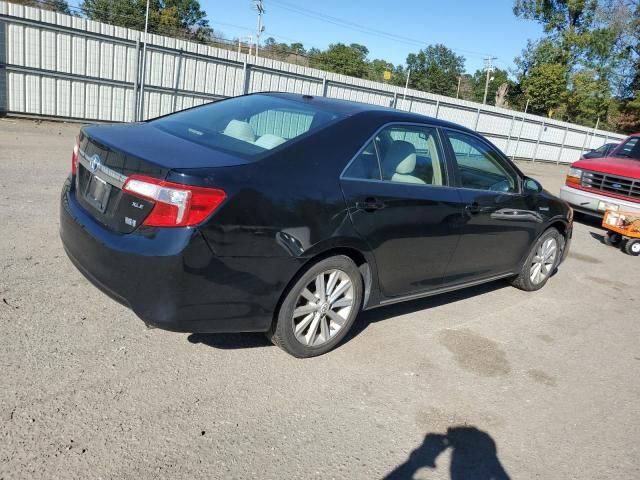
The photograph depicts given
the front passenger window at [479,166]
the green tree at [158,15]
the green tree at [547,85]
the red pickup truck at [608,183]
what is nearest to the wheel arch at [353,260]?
the front passenger window at [479,166]

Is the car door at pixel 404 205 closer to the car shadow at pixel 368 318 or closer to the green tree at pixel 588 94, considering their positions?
the car shadow at pixel 368 318

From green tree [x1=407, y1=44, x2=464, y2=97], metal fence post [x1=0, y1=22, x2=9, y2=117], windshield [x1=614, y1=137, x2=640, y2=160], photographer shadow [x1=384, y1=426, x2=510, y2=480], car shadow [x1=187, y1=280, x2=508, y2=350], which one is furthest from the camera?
green tree [x1=407, y1=44, x2=464, y2=97]

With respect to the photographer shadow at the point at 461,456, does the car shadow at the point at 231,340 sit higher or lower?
higher

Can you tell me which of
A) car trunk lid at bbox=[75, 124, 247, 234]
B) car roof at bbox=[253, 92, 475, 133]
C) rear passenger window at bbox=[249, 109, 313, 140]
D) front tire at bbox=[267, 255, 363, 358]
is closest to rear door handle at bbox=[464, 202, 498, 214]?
car roof at bbox=[253, 92, 475, 133]

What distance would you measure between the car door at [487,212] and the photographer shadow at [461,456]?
164 centimetres

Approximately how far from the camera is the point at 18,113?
1317 centimetres

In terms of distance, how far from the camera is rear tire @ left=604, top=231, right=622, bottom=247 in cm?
888

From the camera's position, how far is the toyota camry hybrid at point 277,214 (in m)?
2.90

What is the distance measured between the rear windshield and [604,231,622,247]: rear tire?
6.89 metres

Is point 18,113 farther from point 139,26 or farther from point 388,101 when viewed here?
point 139,26

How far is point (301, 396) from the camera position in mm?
3262

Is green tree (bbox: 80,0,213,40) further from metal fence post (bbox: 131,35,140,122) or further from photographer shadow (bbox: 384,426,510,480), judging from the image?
photographer shadow (bbox: 384,426,510,480)

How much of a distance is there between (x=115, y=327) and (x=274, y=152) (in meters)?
1.62

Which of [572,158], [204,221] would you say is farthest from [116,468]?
[572,158]
